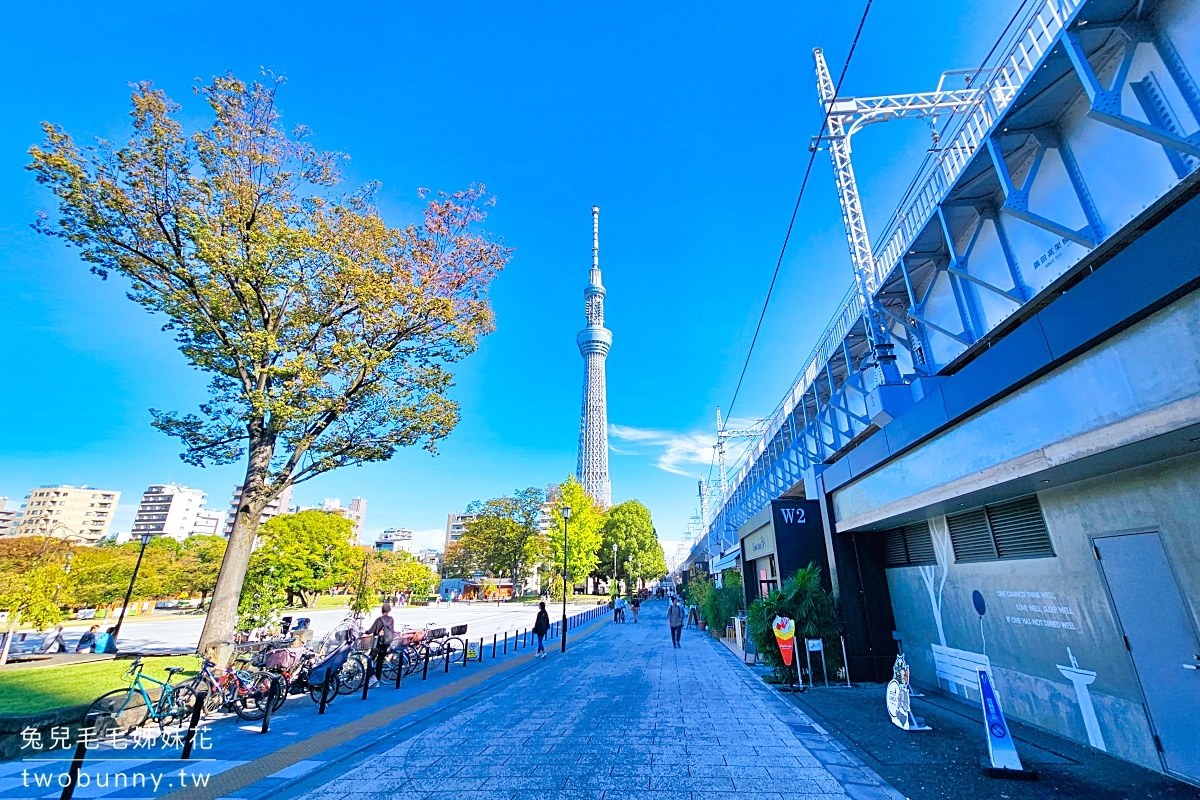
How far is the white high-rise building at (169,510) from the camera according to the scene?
509 feet

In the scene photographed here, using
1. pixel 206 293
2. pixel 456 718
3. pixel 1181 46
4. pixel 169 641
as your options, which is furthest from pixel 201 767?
pixel 169 641

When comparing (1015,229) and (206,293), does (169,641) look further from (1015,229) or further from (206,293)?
(1015,229)

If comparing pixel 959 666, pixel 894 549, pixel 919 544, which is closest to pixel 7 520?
pixel 894 549

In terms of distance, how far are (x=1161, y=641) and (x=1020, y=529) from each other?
7.19 ft

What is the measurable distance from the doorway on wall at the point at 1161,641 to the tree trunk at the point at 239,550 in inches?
619

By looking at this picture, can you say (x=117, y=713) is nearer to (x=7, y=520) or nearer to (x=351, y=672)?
(x=351, y=672)

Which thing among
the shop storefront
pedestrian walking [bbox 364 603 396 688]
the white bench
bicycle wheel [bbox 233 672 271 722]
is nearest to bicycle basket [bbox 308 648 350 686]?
bicycle wheel [bbox 233 672 271 722]

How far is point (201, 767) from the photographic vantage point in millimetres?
5555

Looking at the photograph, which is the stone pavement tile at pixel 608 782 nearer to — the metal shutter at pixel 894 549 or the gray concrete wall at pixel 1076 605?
the gray concrete wall at pixel 1076 605

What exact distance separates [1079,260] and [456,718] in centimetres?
1113

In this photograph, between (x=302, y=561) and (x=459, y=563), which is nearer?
(x=302, y=561)

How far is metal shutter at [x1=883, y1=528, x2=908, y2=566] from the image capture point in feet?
33.2

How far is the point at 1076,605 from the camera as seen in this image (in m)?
6.01

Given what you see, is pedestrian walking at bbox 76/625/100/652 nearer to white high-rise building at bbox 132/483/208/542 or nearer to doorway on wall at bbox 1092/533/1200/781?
doorway on wall at bbox 1092/533/1200/781
